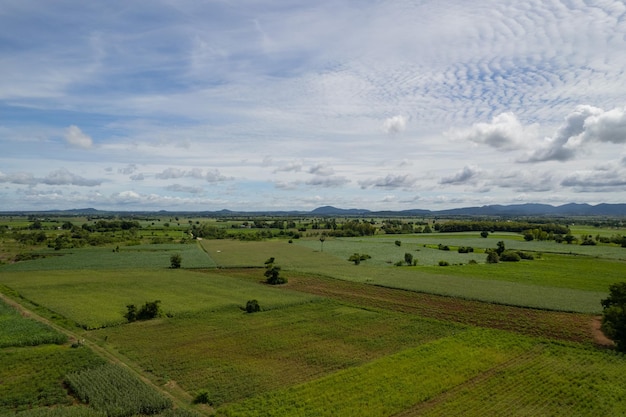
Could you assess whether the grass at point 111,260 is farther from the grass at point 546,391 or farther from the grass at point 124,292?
the grass at point 546,391

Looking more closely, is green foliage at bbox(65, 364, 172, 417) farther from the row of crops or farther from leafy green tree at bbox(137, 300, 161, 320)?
leafy green tree at bbox(137, 300, 161, 320)

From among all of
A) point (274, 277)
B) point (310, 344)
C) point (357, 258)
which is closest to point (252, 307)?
point (310, 344)

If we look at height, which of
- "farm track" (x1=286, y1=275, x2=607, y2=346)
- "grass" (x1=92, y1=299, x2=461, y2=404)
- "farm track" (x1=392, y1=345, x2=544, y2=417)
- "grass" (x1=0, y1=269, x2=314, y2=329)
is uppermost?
"grass" (x1=0, y1=269, x2=314, y2=329)

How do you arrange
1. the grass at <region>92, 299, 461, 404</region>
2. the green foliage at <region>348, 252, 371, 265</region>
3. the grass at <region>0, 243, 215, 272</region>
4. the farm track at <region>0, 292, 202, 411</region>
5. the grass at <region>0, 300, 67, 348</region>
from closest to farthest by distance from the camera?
the farm track at <region>0, 292, 202, 411</region>, the grass at <region>92, 299, 461, 404</region>, the grass at <region>0, 300, 67, 348</region>, the grass at <region>0, 243, 215, 272</region>, the green foliage at <region>348, 252, 371, 265</region>

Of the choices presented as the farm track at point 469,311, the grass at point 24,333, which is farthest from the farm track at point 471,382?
the grass at point 24,333

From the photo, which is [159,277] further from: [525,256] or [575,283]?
[525,256]

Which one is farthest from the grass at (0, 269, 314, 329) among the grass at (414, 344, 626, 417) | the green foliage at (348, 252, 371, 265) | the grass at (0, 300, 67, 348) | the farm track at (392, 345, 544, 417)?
the grass at (414, 344, 626, 417)
